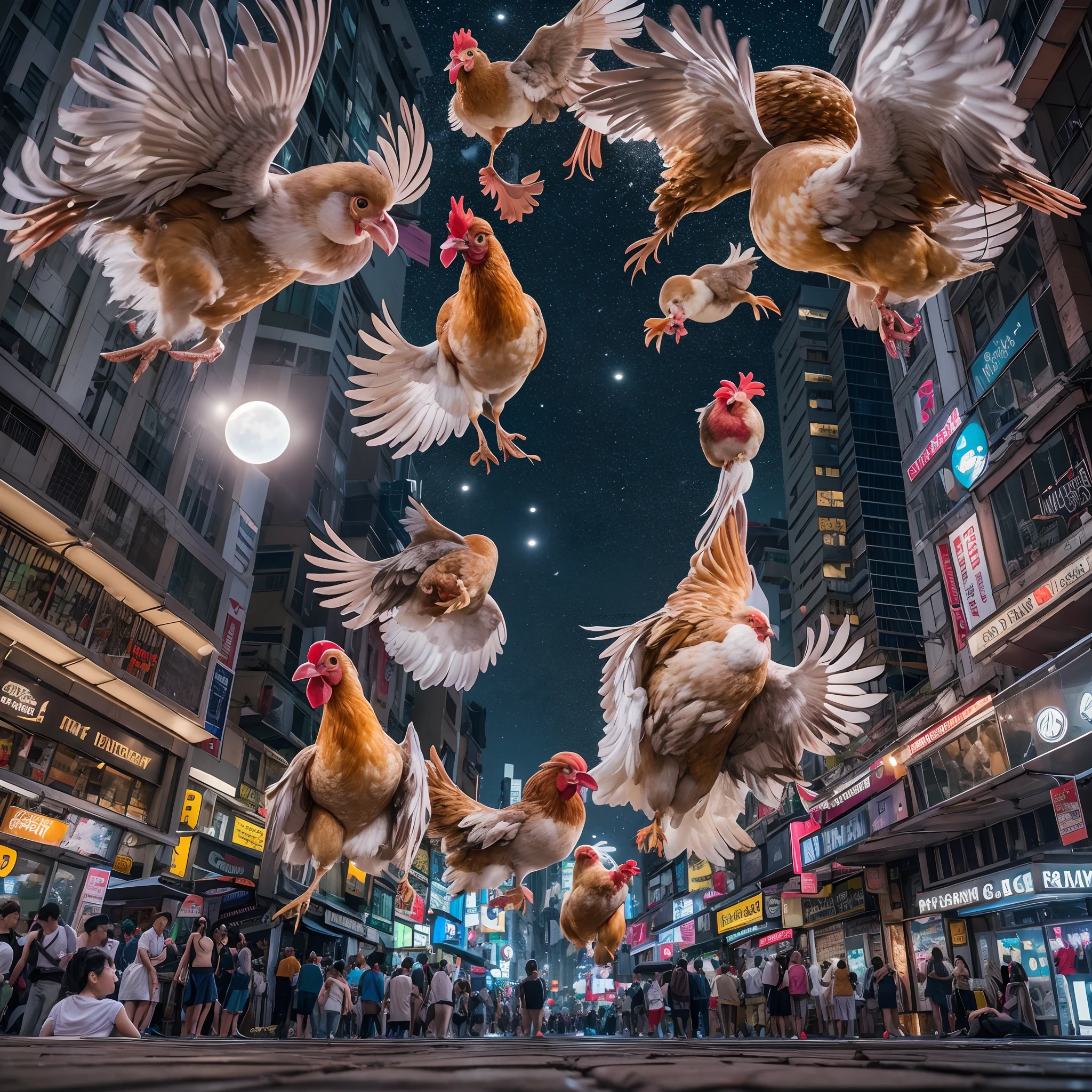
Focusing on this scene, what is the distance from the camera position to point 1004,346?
697 inches

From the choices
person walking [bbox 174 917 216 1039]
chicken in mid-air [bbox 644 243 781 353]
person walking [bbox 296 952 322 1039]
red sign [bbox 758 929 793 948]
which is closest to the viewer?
chicken in mid-air [bbox 644 243 781 353]

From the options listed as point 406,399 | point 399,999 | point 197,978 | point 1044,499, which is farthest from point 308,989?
point 1044,499

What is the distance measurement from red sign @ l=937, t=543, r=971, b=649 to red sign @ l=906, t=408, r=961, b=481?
9.85 feet

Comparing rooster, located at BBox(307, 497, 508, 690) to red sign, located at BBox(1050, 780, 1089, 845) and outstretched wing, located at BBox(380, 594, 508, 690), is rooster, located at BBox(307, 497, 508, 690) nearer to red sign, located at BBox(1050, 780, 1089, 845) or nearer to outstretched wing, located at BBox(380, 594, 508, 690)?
outstretched wing, located at BBox(380, 594, 508, 690)

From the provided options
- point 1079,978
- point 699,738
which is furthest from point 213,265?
point 1079,978

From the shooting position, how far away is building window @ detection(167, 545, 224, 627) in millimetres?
18312

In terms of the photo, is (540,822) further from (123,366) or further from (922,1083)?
Result: (123,366)

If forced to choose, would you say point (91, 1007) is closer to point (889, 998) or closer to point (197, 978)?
point (197, 978)

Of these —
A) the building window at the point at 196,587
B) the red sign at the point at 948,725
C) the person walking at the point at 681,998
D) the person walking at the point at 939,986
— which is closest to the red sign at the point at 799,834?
the red sign at the point at 948,725

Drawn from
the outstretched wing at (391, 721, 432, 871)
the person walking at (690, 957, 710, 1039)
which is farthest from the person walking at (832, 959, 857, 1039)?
the outstretched wing at (391, 721, 432, 871)

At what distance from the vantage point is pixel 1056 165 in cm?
1538

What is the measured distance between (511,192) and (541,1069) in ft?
11.3

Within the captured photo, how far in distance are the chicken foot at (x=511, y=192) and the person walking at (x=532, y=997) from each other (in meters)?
9.38

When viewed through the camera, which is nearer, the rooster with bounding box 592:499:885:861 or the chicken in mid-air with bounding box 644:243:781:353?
the rooster with bounding box 592:499:885:861
